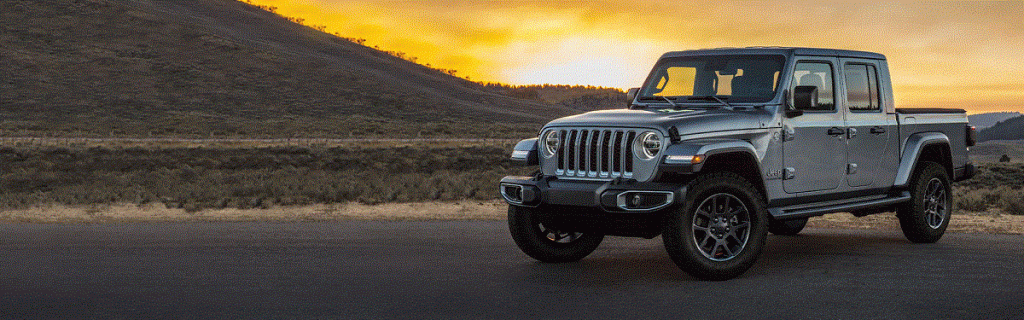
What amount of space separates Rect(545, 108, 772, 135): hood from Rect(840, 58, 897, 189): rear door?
149 centimetres

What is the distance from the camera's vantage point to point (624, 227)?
951 cm

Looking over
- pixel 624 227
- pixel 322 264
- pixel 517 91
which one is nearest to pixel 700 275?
pixel 624 227

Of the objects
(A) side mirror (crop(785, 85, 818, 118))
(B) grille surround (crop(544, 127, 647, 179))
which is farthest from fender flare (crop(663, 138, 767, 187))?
(A) side mirror (crop(785, 85, 818, 118))

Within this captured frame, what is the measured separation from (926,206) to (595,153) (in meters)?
5.01

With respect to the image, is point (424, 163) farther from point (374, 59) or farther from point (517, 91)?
point (517, 91)

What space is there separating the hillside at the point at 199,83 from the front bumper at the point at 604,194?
70560 mm

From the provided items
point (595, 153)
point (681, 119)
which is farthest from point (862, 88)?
point (595, 153)

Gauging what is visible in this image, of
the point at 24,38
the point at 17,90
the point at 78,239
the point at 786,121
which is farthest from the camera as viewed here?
the point at 24,38

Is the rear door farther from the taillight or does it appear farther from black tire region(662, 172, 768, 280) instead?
black tire region(662, 172, 768, 280)

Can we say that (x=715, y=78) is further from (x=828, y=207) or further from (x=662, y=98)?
(x=828, y=207)

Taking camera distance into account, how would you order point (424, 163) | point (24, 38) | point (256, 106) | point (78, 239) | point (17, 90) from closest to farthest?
point (78, 239) → point (424, 163) → point (17, 90) → point (256, 106) → point (24, 38)

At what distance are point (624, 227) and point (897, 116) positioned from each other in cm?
419

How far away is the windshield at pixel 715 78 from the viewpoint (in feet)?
35.1

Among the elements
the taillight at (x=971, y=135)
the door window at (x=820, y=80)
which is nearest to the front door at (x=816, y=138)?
the door window at (x=820, y=80)
